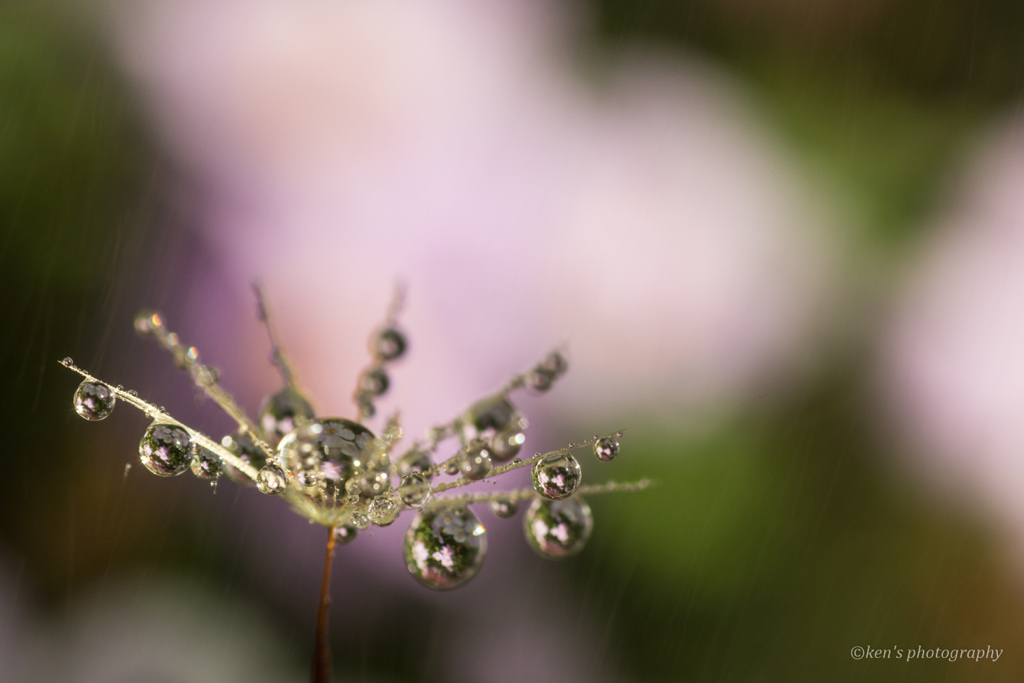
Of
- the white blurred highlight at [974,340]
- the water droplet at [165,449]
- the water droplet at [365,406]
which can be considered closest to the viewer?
the water droplet at [165,449]

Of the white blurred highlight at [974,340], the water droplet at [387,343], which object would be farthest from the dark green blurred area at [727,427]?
the water droplet at [387,343]

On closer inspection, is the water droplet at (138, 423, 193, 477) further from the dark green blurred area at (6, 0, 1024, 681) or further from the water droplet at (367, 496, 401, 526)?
the dark green blurred area at (6, 0, 1024, 681)

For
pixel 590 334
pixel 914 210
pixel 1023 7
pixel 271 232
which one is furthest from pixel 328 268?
pixel 1023 7

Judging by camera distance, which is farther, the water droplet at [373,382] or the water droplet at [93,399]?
the water droplet at [373,382]

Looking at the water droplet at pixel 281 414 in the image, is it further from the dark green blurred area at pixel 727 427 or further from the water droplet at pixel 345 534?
the dark green blurred area at pixel 727 427

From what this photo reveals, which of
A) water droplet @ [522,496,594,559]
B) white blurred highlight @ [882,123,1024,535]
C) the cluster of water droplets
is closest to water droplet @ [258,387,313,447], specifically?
the cluster of water droplets

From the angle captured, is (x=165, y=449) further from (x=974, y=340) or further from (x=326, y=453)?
(x=974, y=340)

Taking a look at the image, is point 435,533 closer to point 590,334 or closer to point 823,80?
point 590,334
